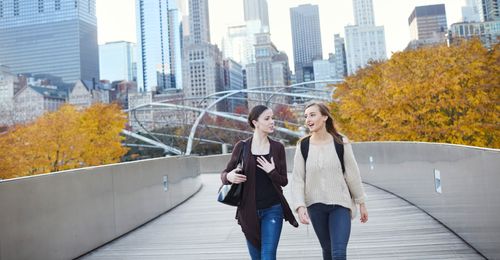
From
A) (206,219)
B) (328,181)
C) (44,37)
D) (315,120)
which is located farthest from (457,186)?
(44,37)

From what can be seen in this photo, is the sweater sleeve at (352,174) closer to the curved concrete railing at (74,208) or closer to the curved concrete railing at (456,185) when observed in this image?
the curved concrete railing at (456,185)

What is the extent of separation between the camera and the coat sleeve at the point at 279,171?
3688 millimetres

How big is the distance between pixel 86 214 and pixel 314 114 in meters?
4.24

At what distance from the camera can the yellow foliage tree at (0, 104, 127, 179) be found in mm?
32625

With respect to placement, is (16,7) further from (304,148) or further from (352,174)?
(352,174)

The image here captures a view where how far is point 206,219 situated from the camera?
905 cm

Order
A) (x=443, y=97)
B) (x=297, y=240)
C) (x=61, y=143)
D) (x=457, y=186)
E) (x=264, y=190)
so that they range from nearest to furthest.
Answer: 1. (x=264, y=190)
2. (x=457, y=186)
3. (x=297, y=240)
4. (x=443, y=97)
5. (x=61, y=143)

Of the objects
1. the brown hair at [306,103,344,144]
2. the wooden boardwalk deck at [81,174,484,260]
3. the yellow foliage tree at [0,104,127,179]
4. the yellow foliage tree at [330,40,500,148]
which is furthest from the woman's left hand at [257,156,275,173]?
the yellow foliage tree at [0,104,127,179]

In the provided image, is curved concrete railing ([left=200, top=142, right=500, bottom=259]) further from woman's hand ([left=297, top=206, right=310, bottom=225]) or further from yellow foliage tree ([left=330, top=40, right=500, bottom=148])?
yellow foliage tree ([left=330, top=40, right=500, bottom=148])

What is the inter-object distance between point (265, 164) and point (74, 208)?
3.65 m

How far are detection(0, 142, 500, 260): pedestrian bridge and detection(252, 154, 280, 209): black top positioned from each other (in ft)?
1.63

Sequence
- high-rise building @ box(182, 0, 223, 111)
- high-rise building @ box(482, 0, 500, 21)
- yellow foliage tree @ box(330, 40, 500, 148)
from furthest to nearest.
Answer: high-rise building @ box(182, 0, 223, 111)
high-rise building @ box(482, 0, 500, 21)
yellow foliage tree @ box(330, 40, 500, 148)

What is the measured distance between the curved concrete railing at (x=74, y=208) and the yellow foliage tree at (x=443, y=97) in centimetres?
1365

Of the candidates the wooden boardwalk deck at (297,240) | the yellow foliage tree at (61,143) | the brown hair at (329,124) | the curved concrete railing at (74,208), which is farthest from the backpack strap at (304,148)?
the yellow foliage tree at (61,143)
